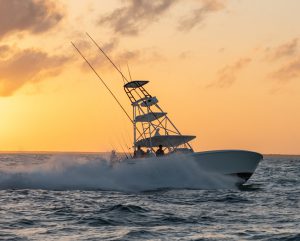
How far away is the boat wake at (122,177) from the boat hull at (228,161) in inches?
13.5

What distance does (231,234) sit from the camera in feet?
50.9

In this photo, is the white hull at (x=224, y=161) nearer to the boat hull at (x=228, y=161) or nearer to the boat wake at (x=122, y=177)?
the boat hull at (x=228, y=161)

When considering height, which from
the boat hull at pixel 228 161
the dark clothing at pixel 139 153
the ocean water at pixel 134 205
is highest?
the dark clothing at pixel 139 153

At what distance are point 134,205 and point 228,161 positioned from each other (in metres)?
11.0

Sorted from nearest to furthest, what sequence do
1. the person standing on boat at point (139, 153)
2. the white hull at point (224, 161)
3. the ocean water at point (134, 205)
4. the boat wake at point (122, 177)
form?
the ocean water at point (134, 205), the white hull at point (224, 161), the boat wake at point (122, 177), the person standing on boat at point (139, 153)

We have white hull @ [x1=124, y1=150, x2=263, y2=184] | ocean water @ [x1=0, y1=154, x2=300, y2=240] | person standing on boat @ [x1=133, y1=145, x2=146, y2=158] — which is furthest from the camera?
person standing on boat @ [x1=133, y1=145, x2=146, y2=158]

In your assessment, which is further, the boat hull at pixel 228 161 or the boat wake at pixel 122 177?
the boat wake at pixel 122 177

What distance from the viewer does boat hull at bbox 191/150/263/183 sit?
30531 mm

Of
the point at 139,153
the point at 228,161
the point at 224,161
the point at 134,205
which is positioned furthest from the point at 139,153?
the point at 134,205

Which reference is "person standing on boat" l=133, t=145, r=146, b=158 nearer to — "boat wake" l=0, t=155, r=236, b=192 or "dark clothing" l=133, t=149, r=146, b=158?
"dark clothing" l=133, t=149, r=146, b=158

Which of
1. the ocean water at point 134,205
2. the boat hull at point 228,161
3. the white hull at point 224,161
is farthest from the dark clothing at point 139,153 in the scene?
the boat hull at point 228,161

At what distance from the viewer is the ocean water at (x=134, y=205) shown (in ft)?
52.2

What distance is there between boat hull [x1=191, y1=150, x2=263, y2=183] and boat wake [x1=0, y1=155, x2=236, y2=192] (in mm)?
342

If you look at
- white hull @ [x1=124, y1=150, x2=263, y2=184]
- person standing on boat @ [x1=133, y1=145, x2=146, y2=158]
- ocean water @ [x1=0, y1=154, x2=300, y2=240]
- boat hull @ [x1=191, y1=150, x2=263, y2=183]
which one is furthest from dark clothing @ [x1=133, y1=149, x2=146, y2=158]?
boat hull @ [x1=191, y1=150, x2=263, y2=183]
